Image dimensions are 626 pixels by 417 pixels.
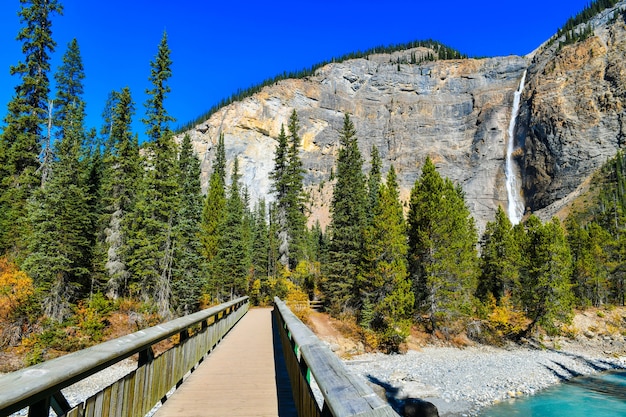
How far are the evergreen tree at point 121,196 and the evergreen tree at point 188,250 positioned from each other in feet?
10.7

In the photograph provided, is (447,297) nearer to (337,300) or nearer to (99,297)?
(337,300)

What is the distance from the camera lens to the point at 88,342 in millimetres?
18594

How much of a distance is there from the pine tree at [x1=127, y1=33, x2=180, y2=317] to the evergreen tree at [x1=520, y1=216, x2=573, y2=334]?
29.2 meters

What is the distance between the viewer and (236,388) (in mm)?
5281

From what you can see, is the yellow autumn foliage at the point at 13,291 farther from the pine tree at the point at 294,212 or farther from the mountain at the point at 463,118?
the mountain at the point at 463,118

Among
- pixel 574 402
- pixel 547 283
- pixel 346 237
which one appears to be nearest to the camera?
pixel 574 402

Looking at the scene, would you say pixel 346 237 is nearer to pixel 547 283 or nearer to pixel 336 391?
pixel 547 283

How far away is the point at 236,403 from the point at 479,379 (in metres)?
19.7

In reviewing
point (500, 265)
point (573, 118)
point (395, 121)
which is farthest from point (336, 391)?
point (395, 121)

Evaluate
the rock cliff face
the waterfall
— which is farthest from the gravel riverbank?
the waterfall

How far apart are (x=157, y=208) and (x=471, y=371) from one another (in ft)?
71.7

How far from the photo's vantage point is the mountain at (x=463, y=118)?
3388 inches

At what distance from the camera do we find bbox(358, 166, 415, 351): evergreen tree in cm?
2405

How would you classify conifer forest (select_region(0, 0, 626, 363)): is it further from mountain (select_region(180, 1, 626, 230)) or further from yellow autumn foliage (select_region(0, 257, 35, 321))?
mountain (select_region(180, 1, 626, 230))
